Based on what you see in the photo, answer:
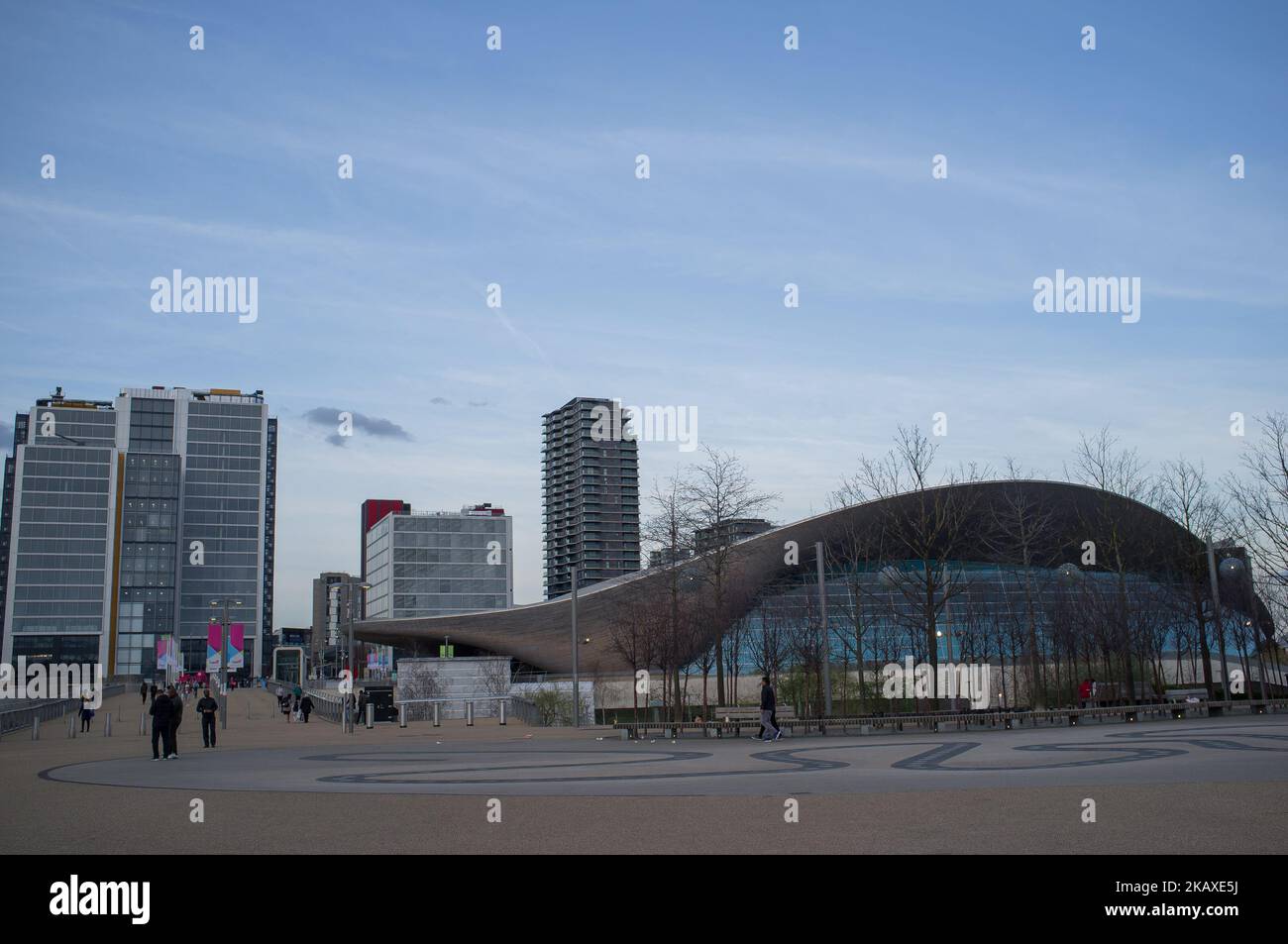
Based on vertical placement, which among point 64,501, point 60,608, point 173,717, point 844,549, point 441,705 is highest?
point 64,501

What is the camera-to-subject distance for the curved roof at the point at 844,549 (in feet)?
138

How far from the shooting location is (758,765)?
17156 millimetres

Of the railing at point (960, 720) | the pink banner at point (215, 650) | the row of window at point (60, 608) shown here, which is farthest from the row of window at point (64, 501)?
the railing at point (960, 720)

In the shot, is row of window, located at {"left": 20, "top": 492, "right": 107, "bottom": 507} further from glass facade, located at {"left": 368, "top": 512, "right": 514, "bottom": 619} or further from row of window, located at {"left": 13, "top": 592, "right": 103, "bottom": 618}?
glass facade, located at {"left": 368, "top": 512, "right": 514, "bottom": 619}

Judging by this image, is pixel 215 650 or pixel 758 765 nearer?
pixel 758 765

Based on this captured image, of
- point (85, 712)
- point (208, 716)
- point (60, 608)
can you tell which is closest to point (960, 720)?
point (208, 716)

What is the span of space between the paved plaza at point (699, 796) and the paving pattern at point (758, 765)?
0.06m

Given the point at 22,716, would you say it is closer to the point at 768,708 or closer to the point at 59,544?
the point at 768,708

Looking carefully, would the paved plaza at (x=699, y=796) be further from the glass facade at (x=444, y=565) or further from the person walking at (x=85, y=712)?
the glass facade at (x=444, y=565)

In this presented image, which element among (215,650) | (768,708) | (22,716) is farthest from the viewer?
(215,650)

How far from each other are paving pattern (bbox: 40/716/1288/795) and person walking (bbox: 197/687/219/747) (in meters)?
0.93

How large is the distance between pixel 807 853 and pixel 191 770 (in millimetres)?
13015

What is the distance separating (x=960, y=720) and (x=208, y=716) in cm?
1756
